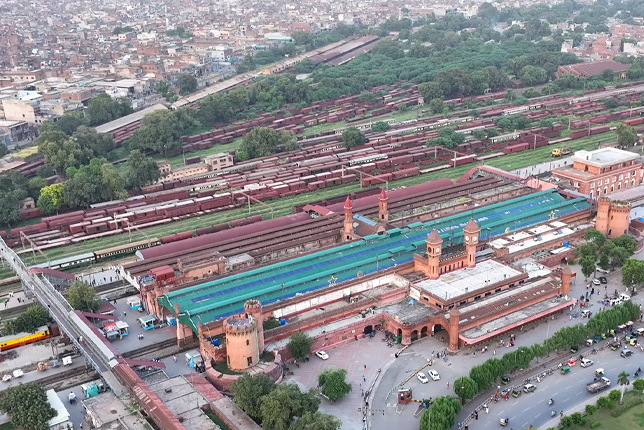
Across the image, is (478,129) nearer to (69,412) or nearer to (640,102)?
(640,102)

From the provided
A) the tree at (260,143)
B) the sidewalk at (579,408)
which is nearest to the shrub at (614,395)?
the sidewalk at (579,408)

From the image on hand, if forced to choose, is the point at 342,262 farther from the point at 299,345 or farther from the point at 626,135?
the point at 626,135

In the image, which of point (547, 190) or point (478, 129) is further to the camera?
point (478, 129)

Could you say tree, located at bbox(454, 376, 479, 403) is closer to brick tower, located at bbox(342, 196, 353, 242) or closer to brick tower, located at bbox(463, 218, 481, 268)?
brick tower, located at bbox(463, 218, 481, 268)

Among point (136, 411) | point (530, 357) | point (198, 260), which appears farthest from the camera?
point (198, 260)

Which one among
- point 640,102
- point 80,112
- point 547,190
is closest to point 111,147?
point 80,112

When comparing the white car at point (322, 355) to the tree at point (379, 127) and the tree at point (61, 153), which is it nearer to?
the tree at point (61, 153)

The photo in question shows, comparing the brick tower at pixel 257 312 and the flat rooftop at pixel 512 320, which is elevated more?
the brick tower at pixel 257 312
